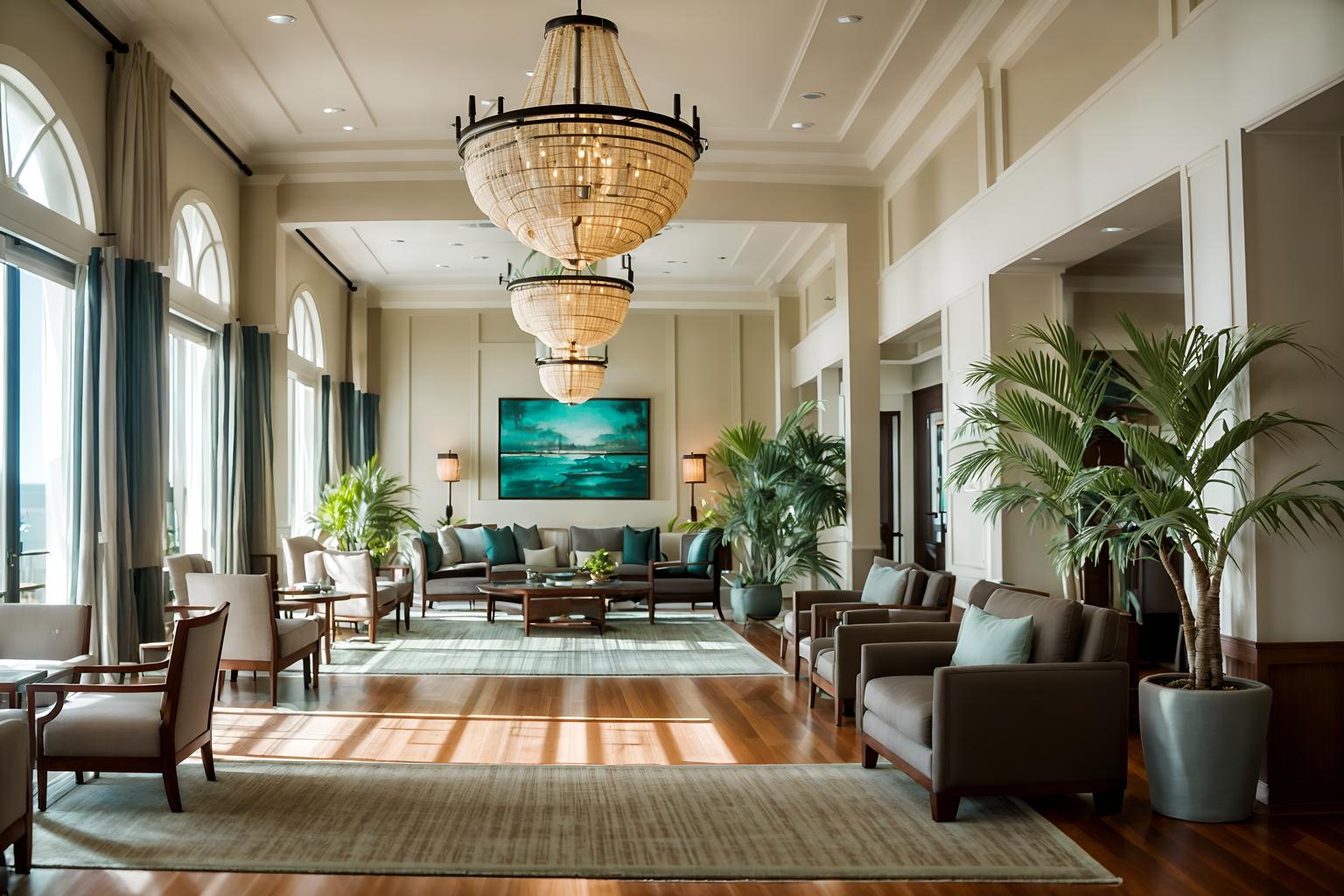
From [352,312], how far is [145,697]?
957 cm

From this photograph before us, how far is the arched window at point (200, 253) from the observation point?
7.61 m

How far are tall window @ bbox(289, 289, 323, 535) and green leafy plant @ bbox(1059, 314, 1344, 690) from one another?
8664 mm

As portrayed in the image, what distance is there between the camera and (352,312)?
44.0ft

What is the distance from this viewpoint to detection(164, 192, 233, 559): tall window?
7688 mm

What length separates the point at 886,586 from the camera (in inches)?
271

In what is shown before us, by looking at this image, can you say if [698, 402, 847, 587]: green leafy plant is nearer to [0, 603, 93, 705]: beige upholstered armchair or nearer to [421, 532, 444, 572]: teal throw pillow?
[421, 532, 444, 572]: teal throw pillow

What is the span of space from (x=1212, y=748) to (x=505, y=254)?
949 centimetres

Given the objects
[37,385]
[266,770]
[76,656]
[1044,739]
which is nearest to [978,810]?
[1044,739]

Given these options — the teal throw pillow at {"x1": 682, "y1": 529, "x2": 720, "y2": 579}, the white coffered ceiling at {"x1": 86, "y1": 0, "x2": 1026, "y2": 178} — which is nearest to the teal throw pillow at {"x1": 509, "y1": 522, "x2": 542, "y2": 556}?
the teal throw pillow at {"x1": 682, "y1": 529, "x2": 720, "y2": 579}

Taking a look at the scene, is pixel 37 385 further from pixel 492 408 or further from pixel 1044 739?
pixel 492 408

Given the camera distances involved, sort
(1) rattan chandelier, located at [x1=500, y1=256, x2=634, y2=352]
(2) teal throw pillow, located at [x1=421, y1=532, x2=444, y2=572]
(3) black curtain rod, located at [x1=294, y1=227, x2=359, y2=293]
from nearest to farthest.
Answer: (1) rattan chandelier, located at [x1=500, y1=256, x2=634, y2=352], (3) black curtain rod, located at [x1=294, y1=227, x2=359, y2=293], (2) teal throw pillow, located at [x1=421, y1=532, x2=444, y2=572]

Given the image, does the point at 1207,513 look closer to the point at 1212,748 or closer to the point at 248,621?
the point at 1212,748

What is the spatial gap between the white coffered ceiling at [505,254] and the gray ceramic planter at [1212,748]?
650 centimetres

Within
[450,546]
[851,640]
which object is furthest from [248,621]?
[450,546]
